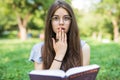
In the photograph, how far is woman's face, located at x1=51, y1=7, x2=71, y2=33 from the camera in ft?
9.01

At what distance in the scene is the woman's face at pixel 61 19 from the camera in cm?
275

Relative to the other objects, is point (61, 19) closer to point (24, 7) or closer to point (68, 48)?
point (68, 48)

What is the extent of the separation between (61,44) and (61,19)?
0.68 feet

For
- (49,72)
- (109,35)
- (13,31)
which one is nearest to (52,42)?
(49,72)

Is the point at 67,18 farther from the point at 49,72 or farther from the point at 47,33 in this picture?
the point at 49,72

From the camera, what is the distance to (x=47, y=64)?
2855mm

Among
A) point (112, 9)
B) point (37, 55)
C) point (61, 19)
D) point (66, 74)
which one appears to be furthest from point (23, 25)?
point (66, 74)

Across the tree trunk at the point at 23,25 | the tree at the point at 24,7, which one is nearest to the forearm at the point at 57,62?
the tree at the point at 24,7

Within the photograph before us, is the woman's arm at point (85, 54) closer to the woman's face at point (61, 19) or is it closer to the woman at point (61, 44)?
the woman at point (61, 44)

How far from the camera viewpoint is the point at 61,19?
108 inches

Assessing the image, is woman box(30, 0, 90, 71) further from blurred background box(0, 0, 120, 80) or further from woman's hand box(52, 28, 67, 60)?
blurred background box(0, 0, 120, 80)

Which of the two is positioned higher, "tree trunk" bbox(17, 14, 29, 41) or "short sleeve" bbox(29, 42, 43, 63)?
"short sleeve" bbox(29, 42, 43, 63)

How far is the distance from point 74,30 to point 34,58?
0.43m

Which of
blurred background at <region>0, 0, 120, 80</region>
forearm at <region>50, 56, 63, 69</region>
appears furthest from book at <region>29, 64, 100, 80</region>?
blurred background at <region>0, 0, 120, 80</region>
